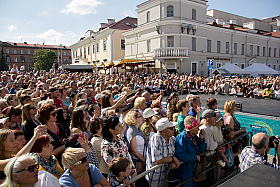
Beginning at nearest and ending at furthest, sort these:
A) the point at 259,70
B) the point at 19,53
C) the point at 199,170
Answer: the point at 199,170
the point at 259,70
the point at 19,53

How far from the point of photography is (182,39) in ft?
97.1

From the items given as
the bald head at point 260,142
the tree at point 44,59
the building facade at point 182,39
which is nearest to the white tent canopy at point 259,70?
the building facade at point 182,39

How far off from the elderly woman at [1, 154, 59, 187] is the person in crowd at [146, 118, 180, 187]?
5.69ft

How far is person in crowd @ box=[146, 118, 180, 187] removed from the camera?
11.1 feet

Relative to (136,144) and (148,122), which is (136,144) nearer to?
(136,144)

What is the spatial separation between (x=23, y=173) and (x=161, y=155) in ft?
6.80

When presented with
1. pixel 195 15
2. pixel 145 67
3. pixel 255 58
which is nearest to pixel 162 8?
pixel 195 15

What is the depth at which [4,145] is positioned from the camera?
2.75 metres

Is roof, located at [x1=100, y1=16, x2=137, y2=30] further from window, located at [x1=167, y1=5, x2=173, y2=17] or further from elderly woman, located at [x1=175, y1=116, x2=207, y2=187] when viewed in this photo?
elderly woman, located at [x1=175, y1=116, x2=207, y2=187]

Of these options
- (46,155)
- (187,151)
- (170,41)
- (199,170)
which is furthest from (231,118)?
(170,41)

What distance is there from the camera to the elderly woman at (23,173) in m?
2.06

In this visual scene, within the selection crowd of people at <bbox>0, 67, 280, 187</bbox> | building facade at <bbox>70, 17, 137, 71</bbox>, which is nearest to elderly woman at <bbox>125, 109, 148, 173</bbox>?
crowd of people at <bbox>0, 67, 280, 187</bbox>

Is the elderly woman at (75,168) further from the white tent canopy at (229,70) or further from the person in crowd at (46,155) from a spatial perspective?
the white tent canopy at (229,70)

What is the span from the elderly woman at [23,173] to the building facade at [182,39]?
2757 cm
